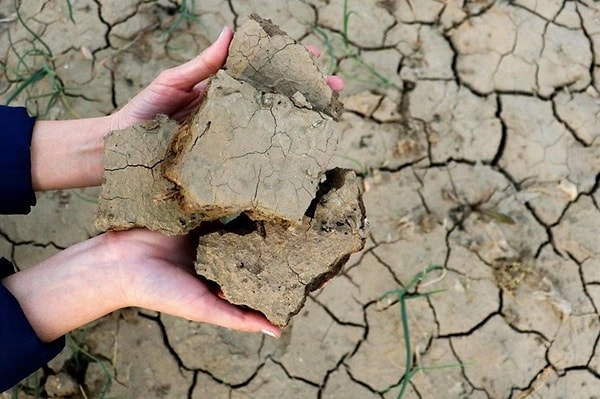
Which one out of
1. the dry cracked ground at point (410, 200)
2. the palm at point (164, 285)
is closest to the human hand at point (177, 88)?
the palm at point (164, 285)

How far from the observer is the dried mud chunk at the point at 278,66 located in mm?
2414

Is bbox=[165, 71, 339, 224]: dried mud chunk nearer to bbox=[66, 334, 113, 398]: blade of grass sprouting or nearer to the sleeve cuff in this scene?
the sleeve cuff

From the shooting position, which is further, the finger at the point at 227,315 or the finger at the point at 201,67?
the finger at the point at 201,67

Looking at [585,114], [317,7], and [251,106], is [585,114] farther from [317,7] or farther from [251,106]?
[251,106]

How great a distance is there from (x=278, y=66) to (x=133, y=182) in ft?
2.15

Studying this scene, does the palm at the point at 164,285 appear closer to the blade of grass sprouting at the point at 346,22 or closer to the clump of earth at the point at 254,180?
the clump of earth at the point at 254,180

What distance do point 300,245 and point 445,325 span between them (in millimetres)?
1125

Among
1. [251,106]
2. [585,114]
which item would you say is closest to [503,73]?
[585,114]

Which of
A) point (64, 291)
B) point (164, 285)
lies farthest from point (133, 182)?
point (64, 291)

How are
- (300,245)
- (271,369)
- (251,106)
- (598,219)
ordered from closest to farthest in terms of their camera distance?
(251,106), (300,245), (271,369), (598,219)

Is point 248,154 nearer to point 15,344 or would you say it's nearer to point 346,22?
point 15,344

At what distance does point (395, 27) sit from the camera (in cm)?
362

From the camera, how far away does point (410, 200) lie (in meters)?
3.33

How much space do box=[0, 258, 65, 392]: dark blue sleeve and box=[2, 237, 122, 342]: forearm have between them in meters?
0.08
